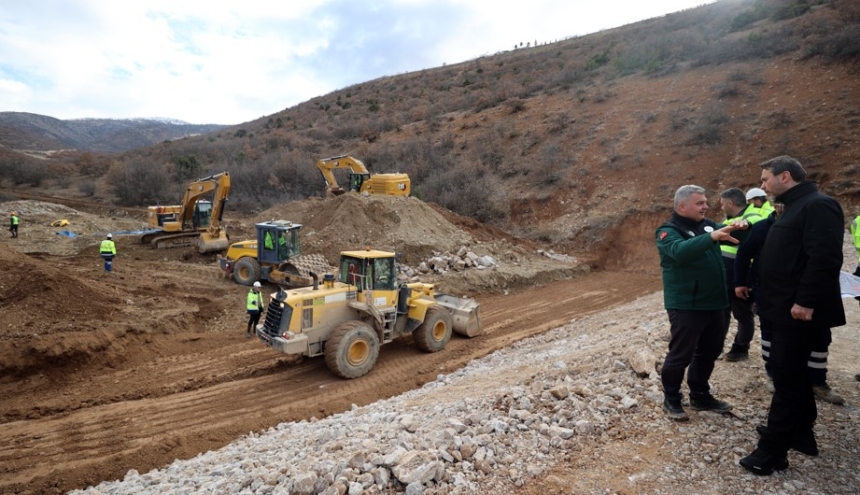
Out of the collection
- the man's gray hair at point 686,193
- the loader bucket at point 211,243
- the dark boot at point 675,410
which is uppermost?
the man's gray hair at point 686,193

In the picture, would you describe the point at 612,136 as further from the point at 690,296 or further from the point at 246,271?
the point at 690,296

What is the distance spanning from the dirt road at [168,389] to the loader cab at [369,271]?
1.46m

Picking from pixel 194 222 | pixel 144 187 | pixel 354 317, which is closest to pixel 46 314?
pixel 354 317

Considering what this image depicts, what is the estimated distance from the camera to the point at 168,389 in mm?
7926

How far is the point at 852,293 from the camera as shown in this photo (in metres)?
4.31

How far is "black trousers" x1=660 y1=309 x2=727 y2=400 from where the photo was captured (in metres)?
3.83

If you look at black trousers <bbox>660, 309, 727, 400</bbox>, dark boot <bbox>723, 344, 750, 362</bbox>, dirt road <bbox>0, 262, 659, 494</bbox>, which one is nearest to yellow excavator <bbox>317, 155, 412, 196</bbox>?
dirt road <bbox>0, 262, 659, 494</bbox>

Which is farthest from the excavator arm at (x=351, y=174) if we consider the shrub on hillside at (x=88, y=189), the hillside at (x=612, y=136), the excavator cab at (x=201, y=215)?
the shrub on hillside at (x=88, y=189)

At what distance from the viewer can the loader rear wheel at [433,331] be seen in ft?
30.8

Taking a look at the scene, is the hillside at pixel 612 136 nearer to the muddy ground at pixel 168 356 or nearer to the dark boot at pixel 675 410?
the muddy ground at pixel 168 356

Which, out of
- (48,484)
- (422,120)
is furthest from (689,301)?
(422,120)

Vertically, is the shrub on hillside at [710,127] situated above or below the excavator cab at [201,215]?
above

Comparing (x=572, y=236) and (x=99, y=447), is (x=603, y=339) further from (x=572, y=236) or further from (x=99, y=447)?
(x=572, y=236)

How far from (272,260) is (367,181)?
6.88m
